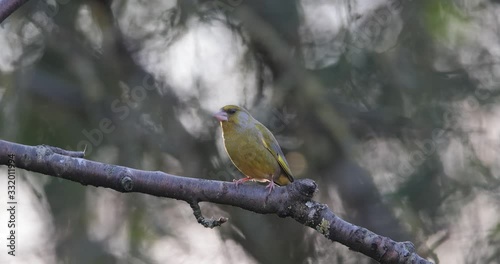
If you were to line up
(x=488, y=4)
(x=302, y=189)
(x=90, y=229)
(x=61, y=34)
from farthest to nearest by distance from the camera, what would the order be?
1. (x=488, y=4)
2. (x=61, y=34)
3. (x=90, y=229)
4. (x=302, y=189)

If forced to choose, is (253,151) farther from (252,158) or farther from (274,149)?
(274,149)

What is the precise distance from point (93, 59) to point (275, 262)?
99.5 inches

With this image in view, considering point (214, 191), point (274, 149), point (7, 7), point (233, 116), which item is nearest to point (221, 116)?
point (233, 116)

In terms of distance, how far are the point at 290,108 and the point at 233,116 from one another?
5.11 ft

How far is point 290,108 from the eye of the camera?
749cm

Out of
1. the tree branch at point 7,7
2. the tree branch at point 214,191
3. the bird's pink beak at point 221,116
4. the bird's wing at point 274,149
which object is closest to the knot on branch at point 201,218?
the tree branch at point 214,191

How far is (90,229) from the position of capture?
6488mm

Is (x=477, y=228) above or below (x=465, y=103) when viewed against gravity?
below

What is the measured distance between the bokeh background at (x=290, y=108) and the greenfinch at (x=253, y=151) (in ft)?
3.79

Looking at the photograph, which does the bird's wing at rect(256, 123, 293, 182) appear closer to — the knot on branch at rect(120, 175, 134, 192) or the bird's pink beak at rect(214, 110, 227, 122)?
the bird's pink beak at rect(214, 110, 227, 122)

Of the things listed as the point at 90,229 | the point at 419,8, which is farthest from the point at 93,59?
the point at 419,8

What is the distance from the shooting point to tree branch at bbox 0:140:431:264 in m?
3.77

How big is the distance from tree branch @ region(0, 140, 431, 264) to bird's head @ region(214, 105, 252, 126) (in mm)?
1886

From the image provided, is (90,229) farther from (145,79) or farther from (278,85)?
(278,85)
